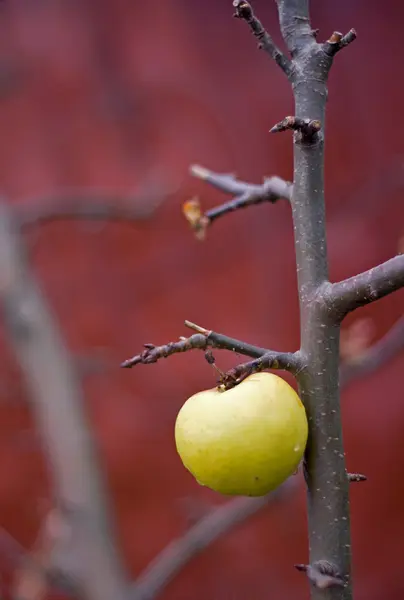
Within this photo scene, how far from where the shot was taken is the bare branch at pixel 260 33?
59cm

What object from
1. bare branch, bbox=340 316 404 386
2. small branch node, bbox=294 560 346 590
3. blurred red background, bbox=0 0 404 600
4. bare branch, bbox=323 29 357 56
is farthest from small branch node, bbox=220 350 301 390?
blurred red background, bbox=0 0 404 600

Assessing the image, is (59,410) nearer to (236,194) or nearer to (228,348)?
(236,194)

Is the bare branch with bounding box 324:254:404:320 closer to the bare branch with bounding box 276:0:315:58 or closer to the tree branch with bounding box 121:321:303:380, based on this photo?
the tree branch with bounding box 121:321:303:380

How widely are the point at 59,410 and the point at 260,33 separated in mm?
1108

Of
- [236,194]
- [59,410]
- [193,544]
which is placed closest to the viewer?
[236,194]

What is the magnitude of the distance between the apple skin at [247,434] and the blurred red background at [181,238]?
1.74m

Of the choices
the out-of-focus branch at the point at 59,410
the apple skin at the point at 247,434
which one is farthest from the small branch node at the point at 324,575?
the out-of-focus branch at the point at 59,410

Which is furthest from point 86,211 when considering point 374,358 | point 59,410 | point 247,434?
point 247,434

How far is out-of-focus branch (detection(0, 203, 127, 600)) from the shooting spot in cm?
147

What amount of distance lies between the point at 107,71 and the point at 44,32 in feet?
0.89

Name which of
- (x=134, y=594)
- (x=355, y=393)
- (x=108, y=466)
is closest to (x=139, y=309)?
(x=108, y=466)

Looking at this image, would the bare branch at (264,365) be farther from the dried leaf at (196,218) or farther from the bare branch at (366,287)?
the dried leaf at (196,218)

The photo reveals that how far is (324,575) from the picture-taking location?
0.55m

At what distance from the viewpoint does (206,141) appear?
7.99 feet
